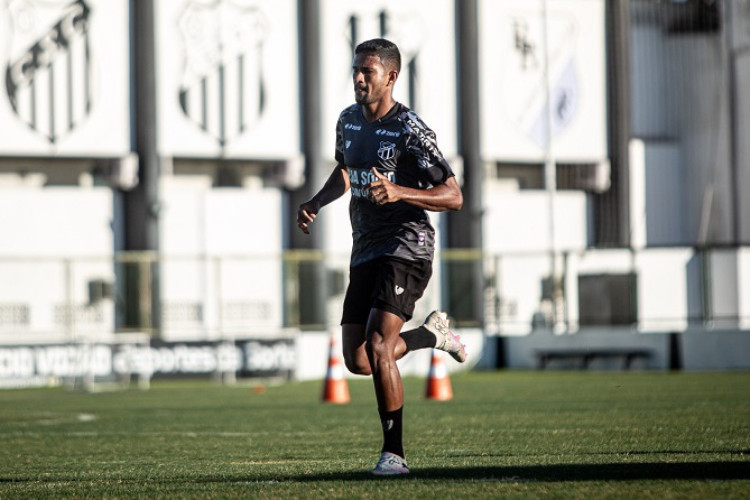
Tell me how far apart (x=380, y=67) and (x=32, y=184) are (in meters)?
26.9

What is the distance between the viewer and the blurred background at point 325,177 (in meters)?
28.1

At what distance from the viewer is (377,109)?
8.34 metres

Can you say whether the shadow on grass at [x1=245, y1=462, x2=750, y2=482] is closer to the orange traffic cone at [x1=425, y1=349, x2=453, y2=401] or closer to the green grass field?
the green grass field

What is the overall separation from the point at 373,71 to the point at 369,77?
41 mm

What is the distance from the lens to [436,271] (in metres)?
32.4

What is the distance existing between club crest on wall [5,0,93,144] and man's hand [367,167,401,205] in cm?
2643

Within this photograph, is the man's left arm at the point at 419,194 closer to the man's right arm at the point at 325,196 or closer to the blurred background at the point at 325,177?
the man's right arm at the point at 325,196

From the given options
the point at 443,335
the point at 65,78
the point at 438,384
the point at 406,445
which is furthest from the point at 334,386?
the point at 65,78

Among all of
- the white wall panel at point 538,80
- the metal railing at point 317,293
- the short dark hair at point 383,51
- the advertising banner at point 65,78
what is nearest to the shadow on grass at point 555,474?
the short dark hair at point 383,51

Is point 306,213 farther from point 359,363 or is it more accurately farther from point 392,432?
point 392,432

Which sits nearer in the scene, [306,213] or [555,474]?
[555,474]

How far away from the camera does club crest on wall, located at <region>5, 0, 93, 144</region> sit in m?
32.9

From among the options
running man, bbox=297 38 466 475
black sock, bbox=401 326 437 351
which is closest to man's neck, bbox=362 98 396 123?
running man, bbox=297 38 466 475

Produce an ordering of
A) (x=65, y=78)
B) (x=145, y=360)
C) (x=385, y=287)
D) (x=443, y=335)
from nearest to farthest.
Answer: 1. (x=385, y=287)
2. (x=443, y=335)
3. (x=145, y=360)
4. (x=65, y=78)
